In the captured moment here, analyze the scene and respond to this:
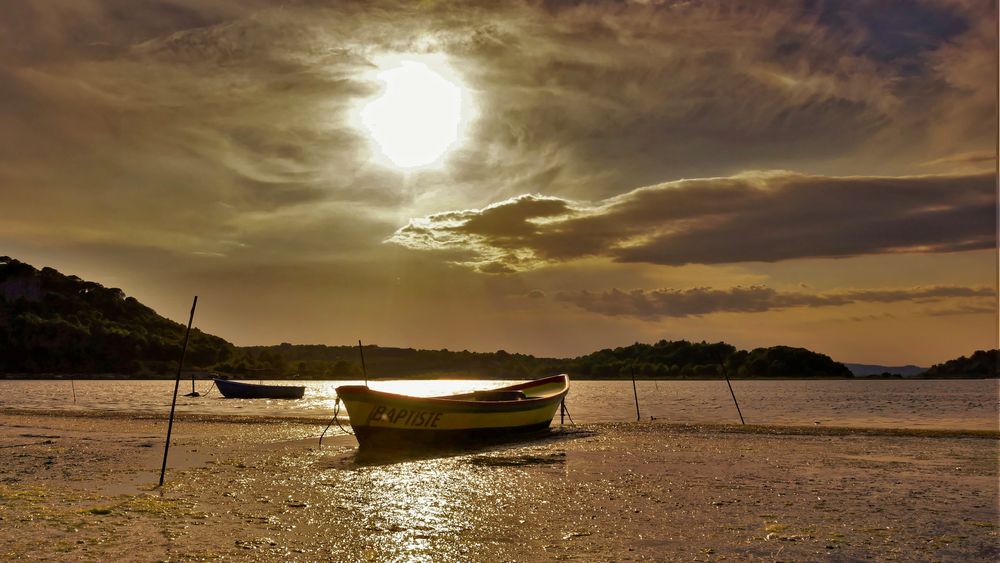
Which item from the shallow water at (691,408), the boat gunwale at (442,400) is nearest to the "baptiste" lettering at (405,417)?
the boat gunwale at (442,400)

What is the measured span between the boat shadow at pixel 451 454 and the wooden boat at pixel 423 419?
0.32 metres

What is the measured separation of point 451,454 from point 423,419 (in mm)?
2225

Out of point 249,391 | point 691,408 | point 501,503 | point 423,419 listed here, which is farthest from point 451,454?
point 249,391

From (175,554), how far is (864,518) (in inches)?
502

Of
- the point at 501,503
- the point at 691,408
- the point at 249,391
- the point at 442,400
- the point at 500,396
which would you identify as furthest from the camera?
the point at 249,391

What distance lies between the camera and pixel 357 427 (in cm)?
2777

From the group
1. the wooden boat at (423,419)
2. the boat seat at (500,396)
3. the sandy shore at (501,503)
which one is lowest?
the sandy shore at (501,503)

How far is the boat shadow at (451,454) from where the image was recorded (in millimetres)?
24094

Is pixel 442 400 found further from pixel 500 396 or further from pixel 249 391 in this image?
pixel 249 391

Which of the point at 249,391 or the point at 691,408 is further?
the point at 249,391

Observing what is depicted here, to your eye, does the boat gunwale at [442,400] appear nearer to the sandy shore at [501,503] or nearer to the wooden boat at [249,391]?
the sandy shore at [501,503]

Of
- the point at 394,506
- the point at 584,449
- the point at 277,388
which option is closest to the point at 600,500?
the point at 394,506

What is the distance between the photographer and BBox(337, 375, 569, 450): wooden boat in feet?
90.6

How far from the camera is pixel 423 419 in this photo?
28531 millimetres
